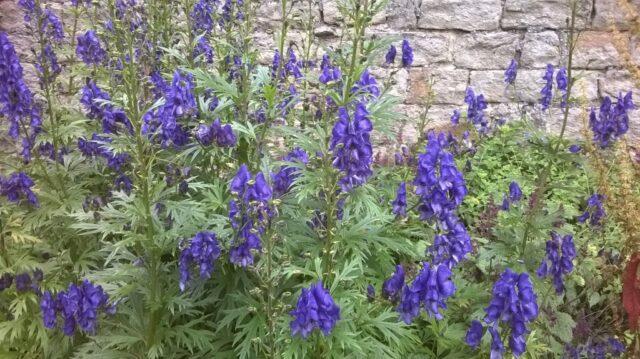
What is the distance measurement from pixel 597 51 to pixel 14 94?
4893 millimetres

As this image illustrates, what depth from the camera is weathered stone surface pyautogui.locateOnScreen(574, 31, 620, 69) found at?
5.30m

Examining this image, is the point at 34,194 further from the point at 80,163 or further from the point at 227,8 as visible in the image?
the point at 227,8

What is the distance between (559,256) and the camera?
9.00ft

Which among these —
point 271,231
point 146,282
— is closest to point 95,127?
point 146,282

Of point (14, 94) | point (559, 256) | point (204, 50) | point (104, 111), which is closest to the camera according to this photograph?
point (559, 256)

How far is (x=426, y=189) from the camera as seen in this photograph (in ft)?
7.37

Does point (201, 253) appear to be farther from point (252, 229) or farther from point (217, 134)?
point (217, 134)

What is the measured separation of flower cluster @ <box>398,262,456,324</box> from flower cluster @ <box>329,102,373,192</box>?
0.43 metres

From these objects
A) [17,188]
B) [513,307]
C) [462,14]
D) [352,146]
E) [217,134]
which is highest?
[462,14]

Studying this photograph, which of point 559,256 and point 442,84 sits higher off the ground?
point 442,84

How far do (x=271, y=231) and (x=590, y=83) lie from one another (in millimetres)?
4496

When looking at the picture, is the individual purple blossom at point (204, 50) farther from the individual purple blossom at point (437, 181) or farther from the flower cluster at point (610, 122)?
the flower cluster at point (610, 122)

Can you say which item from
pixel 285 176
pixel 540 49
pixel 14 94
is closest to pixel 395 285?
pixel 285 176

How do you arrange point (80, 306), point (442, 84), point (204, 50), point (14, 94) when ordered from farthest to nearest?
point (442, 84) < point (204, 50) < point (14, 94) < point (80, 306)
